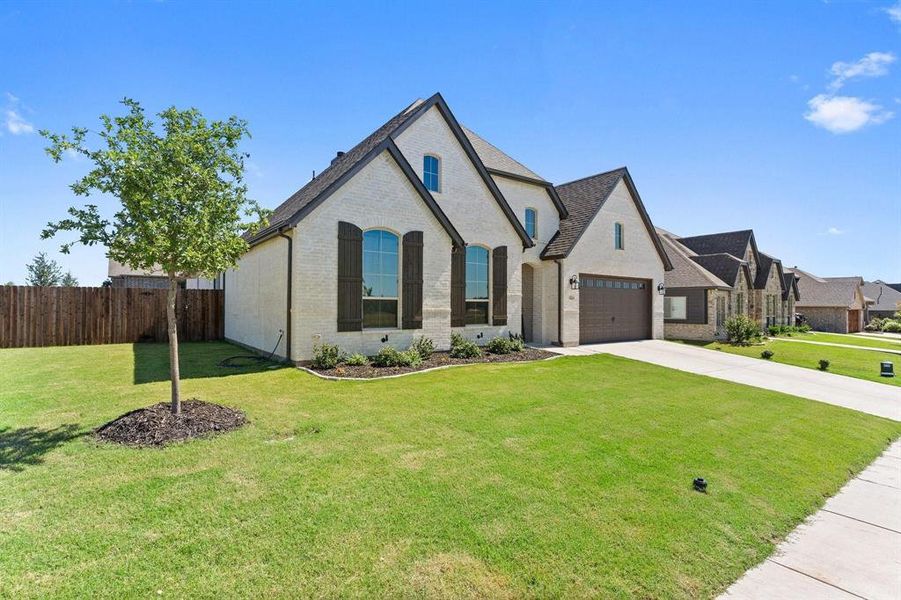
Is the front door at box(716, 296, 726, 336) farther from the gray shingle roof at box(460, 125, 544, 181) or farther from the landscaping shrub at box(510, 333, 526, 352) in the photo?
the landscaping shrub at box(510, 333, 526, 352)

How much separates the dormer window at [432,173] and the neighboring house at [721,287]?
1651 centimetres

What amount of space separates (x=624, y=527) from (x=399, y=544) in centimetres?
195

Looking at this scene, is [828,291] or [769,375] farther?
[828,291]

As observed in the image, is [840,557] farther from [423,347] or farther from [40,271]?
[40,271]

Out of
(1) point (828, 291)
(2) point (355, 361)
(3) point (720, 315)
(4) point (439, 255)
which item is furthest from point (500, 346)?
(1) point (828, 291)

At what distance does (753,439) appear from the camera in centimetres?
619

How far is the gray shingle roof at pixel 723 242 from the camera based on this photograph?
2825cm

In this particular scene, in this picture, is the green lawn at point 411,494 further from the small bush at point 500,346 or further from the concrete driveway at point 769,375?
the small bush at point 500,346

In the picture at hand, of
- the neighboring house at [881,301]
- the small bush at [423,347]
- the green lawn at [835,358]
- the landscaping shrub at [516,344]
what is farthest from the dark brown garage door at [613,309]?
the neighboring house at [881,301]

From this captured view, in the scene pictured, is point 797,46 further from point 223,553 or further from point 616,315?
point 223,553

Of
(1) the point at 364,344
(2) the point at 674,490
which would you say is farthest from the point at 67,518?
(1) the point at 364,344

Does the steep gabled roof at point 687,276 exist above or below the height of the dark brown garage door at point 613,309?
above

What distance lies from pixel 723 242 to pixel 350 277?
2930cm

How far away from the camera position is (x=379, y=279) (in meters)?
11.9
